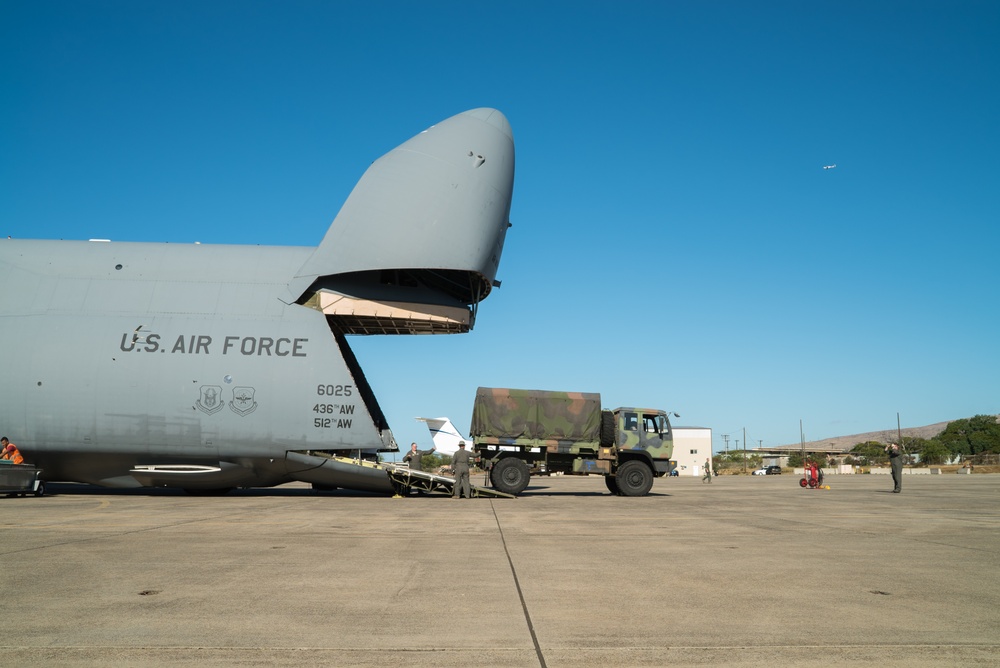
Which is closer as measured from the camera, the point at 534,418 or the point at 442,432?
the point at 534,418

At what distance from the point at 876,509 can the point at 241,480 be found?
52.4 feet

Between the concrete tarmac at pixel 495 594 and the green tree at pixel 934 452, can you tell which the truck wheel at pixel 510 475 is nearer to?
the concrete tarmac at pixel 495 594

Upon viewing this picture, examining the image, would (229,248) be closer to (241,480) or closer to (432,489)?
(241,480)

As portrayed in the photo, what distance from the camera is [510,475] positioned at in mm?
21641

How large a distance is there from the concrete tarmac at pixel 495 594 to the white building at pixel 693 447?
224 ft

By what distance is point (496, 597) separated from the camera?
19.5ft

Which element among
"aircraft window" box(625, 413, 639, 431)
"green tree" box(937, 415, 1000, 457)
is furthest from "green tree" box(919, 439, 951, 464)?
"aircraft window" box(625, 413, 639, 431)

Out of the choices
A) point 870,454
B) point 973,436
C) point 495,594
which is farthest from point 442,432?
point 973,436

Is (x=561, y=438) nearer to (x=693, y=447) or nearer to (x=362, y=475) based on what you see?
(x=362, y=475)

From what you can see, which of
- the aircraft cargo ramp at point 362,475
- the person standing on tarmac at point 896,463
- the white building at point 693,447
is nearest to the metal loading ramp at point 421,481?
the aircraft cargo ramp at point 362,475

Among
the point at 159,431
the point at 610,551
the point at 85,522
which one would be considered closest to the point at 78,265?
the point at 159,431

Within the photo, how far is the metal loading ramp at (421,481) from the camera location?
20.3 m

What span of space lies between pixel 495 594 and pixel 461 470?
14.2 meters

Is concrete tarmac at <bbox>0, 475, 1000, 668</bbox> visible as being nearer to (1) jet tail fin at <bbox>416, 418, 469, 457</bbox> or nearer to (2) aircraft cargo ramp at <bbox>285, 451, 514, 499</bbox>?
(2) aircraft cargo ramp at <bbox>285, 451, 514, 499</bbox>
